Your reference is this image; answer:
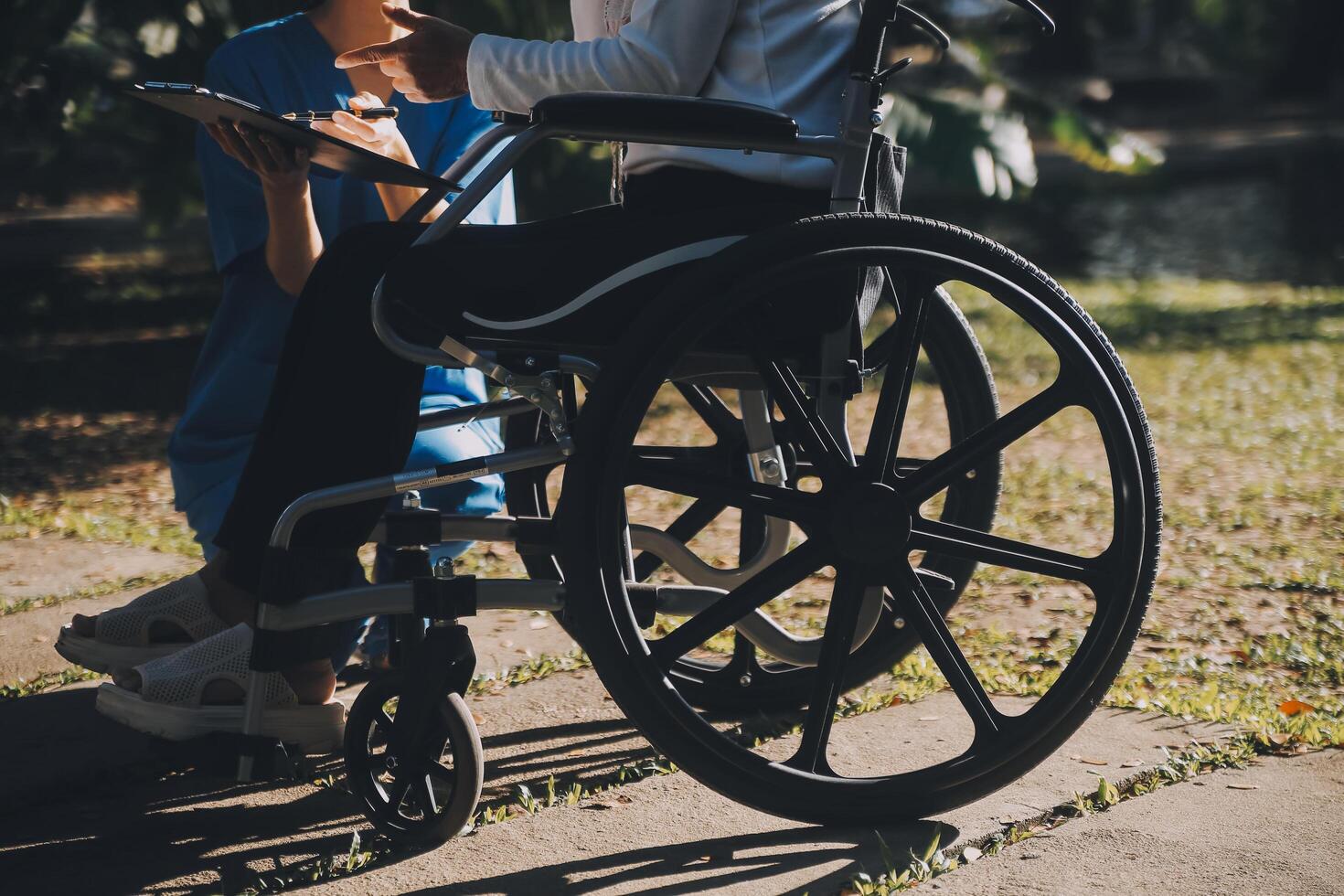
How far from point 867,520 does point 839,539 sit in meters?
0.05

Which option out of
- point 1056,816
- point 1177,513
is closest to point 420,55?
point 1056,816

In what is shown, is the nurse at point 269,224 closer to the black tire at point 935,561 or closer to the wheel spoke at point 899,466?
the black tire at point 935,561

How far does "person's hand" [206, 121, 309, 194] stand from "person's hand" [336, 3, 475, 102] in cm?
16

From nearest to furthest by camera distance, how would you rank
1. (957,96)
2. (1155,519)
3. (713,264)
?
(713,264)
(1155,519)
(957,96)

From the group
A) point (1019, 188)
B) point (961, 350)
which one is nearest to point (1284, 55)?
point (1019, 188)

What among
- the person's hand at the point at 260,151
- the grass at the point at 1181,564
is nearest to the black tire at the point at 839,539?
the grass at the point at 1181,564

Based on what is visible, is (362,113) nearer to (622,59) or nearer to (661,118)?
(622,59)

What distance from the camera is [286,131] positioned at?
2139 millimetres

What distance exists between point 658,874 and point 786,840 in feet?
0.67

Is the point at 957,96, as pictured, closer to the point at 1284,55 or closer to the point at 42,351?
the point at 42,351

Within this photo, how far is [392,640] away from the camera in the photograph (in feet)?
7.64

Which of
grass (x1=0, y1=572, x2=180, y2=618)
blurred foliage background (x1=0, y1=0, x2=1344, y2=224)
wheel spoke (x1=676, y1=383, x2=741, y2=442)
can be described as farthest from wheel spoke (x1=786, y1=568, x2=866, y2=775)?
blurred foliage background (x1=0, y1=0, x2=1344, y2=224)

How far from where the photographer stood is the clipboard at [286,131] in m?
2.05

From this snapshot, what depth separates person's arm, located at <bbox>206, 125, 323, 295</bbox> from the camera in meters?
2.28
